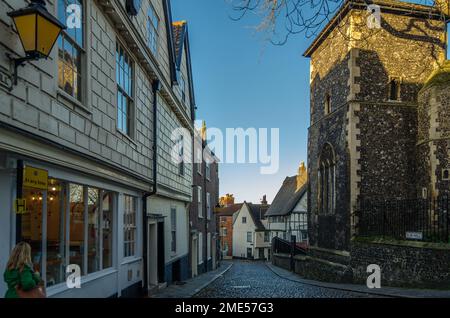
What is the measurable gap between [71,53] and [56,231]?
306 centimetres

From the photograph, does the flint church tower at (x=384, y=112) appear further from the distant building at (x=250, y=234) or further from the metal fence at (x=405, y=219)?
the distant building at (x=250, y=234)

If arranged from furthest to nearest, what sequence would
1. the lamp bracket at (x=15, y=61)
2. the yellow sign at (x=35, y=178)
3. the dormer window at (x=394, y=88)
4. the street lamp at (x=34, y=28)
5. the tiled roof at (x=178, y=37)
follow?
the dormer window at (x=394, y=88) < the tiled roof at (x=178, y=37) < the yellow sign at (x=35, y=178) < the lamp bracket at (x=15, y=61) < the street lamp at (x=34, y=28)

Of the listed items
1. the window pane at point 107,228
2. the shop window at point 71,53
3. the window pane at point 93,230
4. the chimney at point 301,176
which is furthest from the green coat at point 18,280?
the chimney at point 301,176

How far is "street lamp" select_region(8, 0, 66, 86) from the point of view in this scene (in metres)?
5.23

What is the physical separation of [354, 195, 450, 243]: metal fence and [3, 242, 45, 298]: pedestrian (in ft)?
42.8

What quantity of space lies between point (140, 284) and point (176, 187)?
610cm

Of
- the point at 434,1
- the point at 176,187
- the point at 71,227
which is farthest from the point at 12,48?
the point at 176,187

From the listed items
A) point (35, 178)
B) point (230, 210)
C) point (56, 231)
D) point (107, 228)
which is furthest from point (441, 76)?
point (230, 210)

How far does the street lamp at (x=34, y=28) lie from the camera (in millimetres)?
5234

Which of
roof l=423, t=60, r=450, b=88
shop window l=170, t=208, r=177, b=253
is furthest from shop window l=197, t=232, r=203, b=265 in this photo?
roof l=423, t=60, r=450, b=88

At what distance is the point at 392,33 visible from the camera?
20.1 metres

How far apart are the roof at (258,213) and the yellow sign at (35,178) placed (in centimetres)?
5653

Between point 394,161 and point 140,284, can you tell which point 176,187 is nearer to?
point 140,284

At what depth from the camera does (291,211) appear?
4819cm
